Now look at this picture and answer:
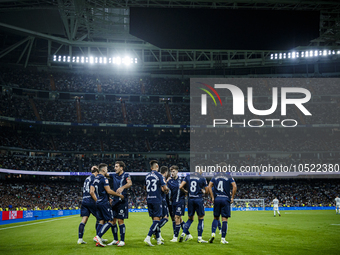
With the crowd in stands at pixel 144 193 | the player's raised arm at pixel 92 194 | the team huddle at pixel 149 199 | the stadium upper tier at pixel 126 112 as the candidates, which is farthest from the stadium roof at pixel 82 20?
the player's raised arm at pixel 92 194

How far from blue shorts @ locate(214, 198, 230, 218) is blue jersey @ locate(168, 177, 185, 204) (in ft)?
4.83

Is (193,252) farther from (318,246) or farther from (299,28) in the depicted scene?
(299,28)

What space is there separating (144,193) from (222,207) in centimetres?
4506

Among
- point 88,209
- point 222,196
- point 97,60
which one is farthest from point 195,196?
point 97,60

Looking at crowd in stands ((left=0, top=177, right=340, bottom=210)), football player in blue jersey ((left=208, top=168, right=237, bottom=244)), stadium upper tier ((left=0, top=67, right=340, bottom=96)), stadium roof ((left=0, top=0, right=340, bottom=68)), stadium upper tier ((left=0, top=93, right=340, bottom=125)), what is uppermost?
stadium roof ((left=0, top=0, right=340, bottom=68))

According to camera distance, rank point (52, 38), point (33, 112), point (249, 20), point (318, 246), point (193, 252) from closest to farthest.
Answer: point (193, 252) < point (318, 246) < point (249, 20) < point (52, 38) < point (33, 112)

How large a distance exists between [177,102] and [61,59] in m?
24.2

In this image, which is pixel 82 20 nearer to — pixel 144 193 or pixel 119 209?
pixel 144 193

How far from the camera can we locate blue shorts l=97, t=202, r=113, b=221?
11758 millimetres

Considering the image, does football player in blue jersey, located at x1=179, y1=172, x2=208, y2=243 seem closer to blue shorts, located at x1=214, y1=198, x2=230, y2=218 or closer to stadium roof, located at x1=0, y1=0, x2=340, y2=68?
blue shorts, located at x1=214, y1=198, x2=230, y2=218

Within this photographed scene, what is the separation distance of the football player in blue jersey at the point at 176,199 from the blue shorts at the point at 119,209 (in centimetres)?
218

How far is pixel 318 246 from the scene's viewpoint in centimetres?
1139

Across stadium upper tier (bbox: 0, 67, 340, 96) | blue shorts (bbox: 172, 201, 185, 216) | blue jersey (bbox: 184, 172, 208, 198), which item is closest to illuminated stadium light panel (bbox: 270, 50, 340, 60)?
stadium upper tier (bbox: 0, 67, 340, 96)

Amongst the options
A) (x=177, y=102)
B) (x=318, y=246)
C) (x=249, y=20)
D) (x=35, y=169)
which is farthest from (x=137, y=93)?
(x=318, y=246)
